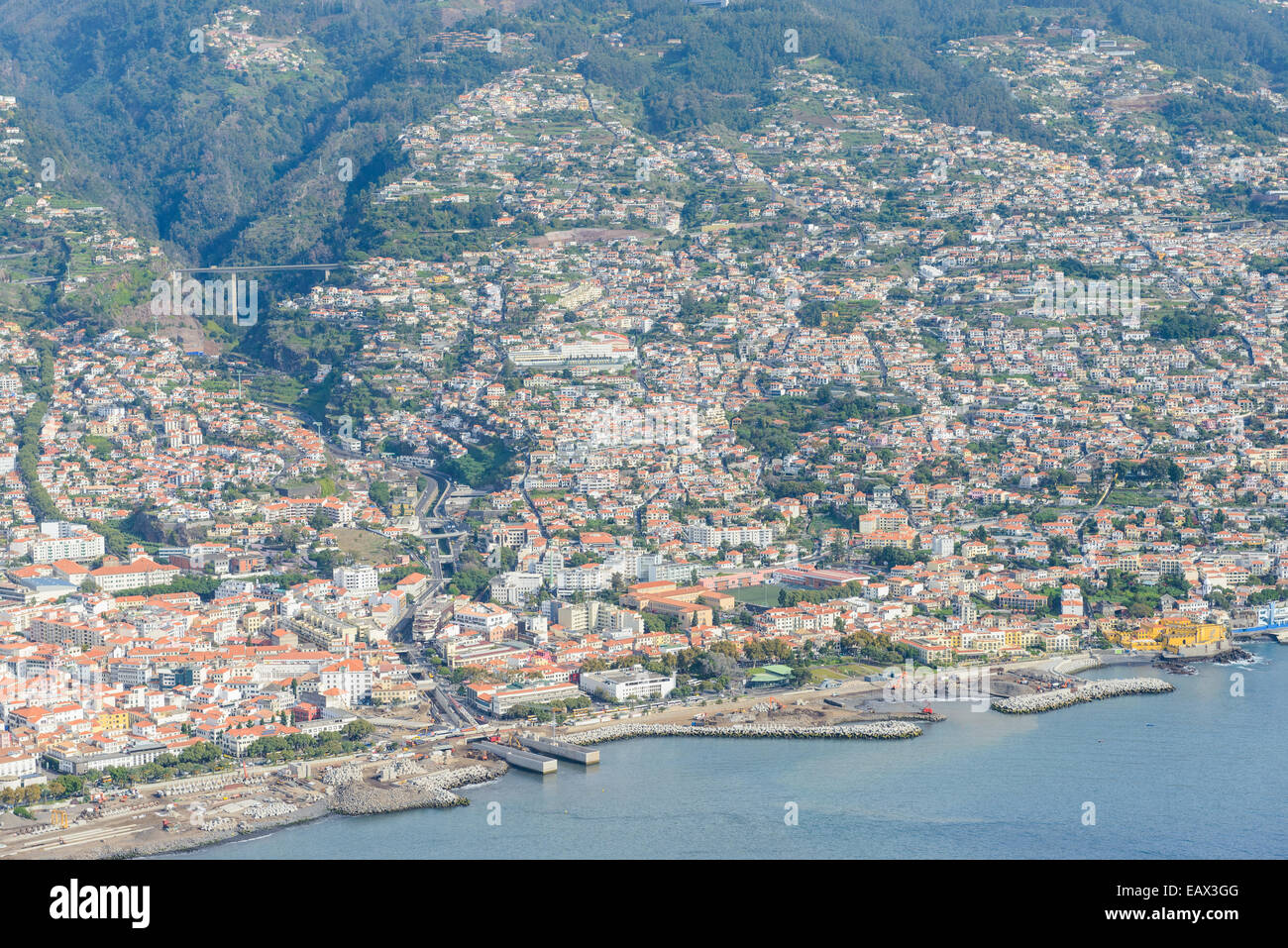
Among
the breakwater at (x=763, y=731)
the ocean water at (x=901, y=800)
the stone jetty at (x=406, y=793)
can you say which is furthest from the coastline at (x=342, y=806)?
the breakwater at (x=763, y=731)

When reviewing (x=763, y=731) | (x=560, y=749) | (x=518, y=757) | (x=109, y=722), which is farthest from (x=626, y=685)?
(x=109, y=722)

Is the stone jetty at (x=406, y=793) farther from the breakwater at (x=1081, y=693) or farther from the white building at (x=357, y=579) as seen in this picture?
the white building at (x=357, y=579)

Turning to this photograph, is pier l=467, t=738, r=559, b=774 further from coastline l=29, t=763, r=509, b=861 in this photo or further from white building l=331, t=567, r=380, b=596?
white building l=331, t=567, r=380, b=596

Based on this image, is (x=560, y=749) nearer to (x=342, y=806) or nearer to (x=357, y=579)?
(x=342, y=806)

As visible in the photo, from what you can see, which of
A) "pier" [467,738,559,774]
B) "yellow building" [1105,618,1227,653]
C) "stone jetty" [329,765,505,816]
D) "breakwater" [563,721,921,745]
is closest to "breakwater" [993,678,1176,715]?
"breakwater" [563,721,921,745]
